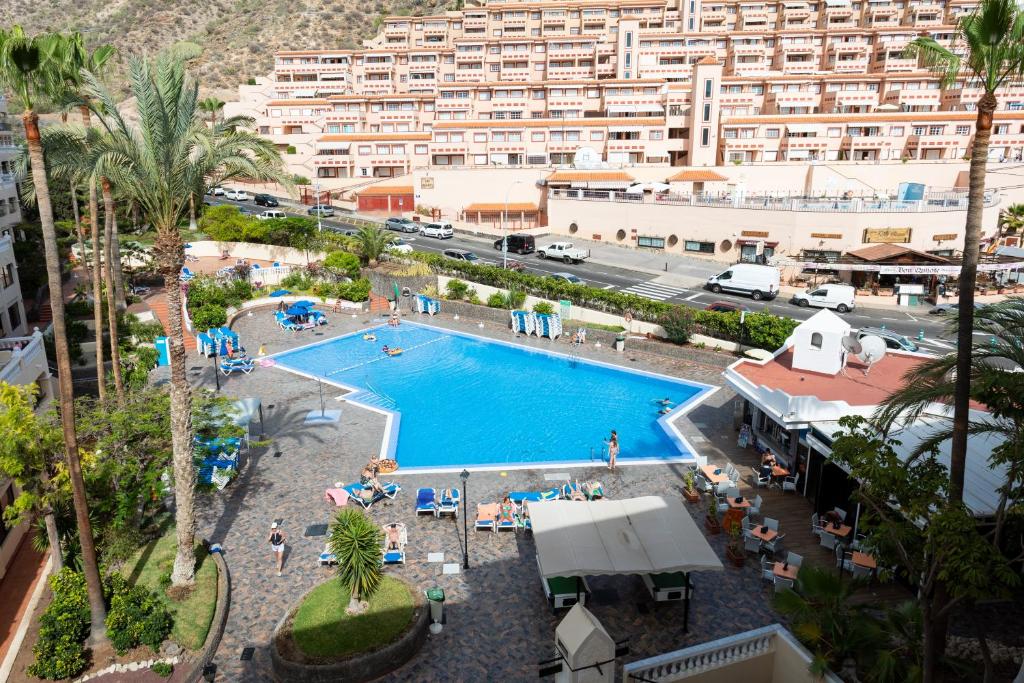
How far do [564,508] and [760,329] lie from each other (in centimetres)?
1716

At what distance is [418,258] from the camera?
4209 cm

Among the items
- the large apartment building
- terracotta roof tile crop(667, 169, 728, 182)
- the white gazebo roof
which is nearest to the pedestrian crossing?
terracotta roof tile crop(667, 169, 728, 182)

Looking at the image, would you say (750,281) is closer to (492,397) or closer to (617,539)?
(492,397)

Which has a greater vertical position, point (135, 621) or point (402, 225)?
point (402, 225)

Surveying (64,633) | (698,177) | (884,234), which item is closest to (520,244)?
(698,177)

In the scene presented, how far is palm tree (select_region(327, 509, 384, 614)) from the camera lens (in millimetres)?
→ 13219

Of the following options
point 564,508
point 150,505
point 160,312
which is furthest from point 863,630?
point 160,312

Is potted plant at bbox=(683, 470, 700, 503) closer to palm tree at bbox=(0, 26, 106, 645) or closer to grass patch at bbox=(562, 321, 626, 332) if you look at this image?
palm tree at bbox=(0, 26, 106, 645)

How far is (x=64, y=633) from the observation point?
1222cm

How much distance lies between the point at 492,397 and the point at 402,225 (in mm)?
33690

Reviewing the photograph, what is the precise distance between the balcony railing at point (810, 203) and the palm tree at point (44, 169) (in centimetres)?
4660

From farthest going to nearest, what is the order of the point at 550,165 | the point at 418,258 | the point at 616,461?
the point at 550,165 < the point at 418,258 < the point at 616,461

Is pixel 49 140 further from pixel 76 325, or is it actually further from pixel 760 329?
pixel 760 329

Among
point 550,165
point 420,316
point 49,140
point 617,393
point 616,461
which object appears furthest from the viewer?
point 550,165
